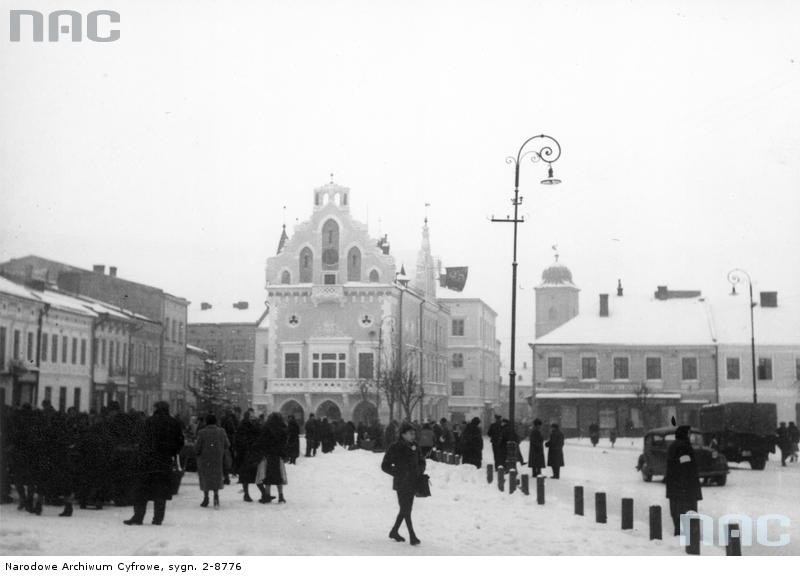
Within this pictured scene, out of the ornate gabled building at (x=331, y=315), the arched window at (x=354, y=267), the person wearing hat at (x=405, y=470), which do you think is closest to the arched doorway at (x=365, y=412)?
the ornate gabled building at (x=331, y=315)

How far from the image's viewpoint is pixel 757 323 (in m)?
68.0

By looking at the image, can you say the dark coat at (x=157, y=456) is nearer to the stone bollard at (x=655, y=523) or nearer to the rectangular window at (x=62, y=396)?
the stone bollard at (x=655, y=523)

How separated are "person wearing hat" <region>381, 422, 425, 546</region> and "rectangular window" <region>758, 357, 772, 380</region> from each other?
56213mm

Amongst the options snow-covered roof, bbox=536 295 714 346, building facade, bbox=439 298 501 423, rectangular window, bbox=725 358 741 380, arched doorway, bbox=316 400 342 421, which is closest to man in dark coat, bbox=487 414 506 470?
arched doorway, bbox=316 400 342 421

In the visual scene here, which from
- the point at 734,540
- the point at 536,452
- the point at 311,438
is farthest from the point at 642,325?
the point at 734,540

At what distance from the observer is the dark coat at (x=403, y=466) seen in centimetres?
1490

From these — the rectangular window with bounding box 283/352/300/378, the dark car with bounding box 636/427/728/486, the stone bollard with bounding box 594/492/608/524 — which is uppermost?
the rectangular window with bounding box 283/352/300/378

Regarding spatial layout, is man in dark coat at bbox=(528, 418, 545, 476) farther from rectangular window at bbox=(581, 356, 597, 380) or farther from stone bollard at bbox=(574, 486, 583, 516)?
rectangular window at bbox=(581, 356, 597, 380)

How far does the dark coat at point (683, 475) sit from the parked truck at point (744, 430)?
18724 mm

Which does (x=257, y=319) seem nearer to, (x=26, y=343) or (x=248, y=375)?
(x=248, y=375)

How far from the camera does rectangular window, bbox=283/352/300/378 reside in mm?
70125

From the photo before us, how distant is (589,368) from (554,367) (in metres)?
2.11

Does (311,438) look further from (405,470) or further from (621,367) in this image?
(621,367)

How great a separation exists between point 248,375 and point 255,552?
6649 cm
